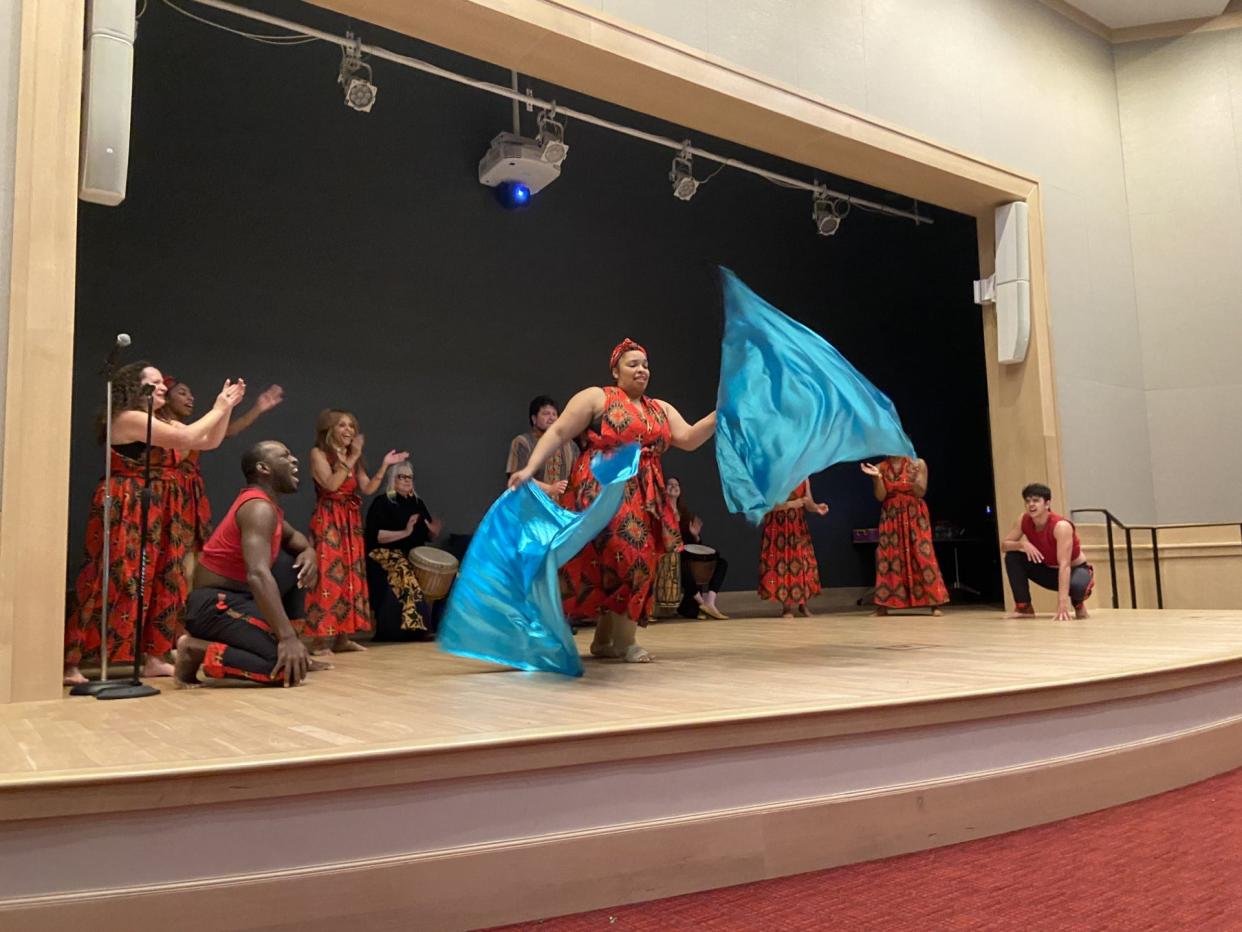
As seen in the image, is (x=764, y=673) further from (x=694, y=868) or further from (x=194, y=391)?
(x=194, y=391)

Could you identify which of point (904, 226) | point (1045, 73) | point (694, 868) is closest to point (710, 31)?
point (1045, 73)

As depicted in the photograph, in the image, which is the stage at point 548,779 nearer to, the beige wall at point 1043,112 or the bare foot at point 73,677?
the bare foot at point 73,677

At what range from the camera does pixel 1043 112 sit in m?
7.67

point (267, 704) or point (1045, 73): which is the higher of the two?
point (1045, 73)

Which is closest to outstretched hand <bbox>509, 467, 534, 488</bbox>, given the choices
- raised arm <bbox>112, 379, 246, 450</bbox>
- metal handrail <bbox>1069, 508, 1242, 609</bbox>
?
raised arm <bbox>112, 379, 246, 450</bbox>

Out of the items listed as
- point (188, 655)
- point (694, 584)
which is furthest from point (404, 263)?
point (188, 655)

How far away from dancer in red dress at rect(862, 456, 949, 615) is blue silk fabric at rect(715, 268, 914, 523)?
10.9 feet

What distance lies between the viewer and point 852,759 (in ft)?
8.14

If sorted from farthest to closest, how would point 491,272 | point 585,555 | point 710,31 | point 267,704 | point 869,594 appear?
point 869,594 → point 491,272 → point 710,31 → point 585,555 → point 267,704

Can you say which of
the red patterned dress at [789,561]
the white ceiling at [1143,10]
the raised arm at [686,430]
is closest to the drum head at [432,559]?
the raised arm at [686,430]

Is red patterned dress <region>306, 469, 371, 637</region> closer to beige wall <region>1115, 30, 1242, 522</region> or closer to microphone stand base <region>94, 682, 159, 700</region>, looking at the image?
microphone stand base <region>94, 682, 159, 700</region>

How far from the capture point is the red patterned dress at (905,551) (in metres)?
7.32

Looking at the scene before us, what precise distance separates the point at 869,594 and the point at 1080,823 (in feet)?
24.2

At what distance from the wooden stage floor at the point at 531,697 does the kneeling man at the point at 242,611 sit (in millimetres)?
110
